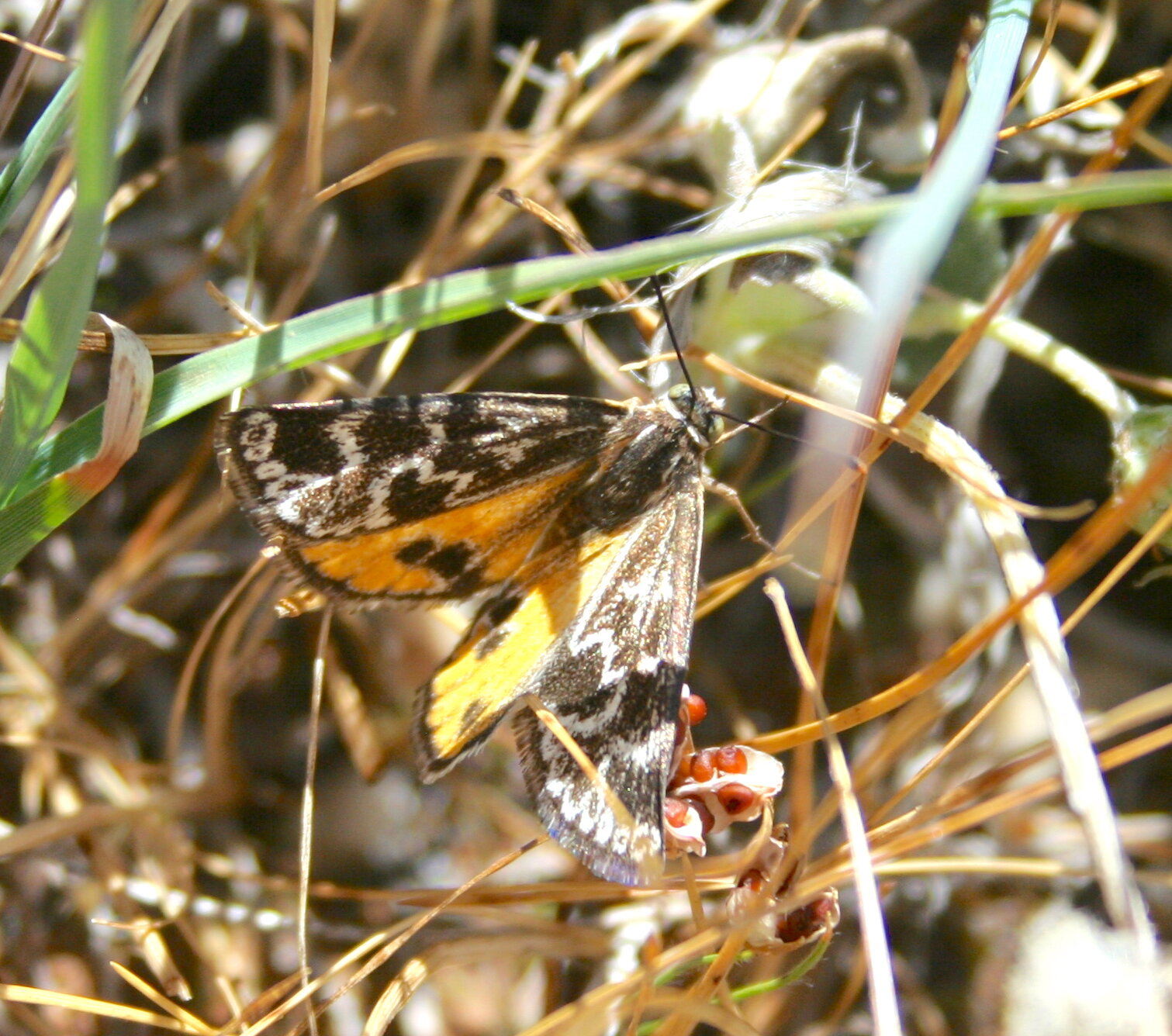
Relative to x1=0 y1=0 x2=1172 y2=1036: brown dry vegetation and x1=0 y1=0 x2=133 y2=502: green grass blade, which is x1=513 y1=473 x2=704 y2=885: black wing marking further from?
x1=0 y1=0 x2=133 y2=502: green grass blade

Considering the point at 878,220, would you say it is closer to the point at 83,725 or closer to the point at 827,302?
the point at 827,302

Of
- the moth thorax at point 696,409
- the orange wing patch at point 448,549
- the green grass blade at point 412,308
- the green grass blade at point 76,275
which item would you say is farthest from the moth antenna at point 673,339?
the green grass blade at point 76,275

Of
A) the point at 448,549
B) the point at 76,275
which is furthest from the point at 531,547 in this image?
the point at 76,275

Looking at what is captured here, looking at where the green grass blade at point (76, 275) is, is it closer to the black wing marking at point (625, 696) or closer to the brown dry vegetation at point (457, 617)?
the brown dry vegetation at point (457, 617)

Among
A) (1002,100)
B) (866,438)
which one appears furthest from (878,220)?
(866,438)

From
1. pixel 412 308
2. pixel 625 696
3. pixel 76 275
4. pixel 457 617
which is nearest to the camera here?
pixel 76 275

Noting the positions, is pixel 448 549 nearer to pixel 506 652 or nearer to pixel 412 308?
pixel 506 652
